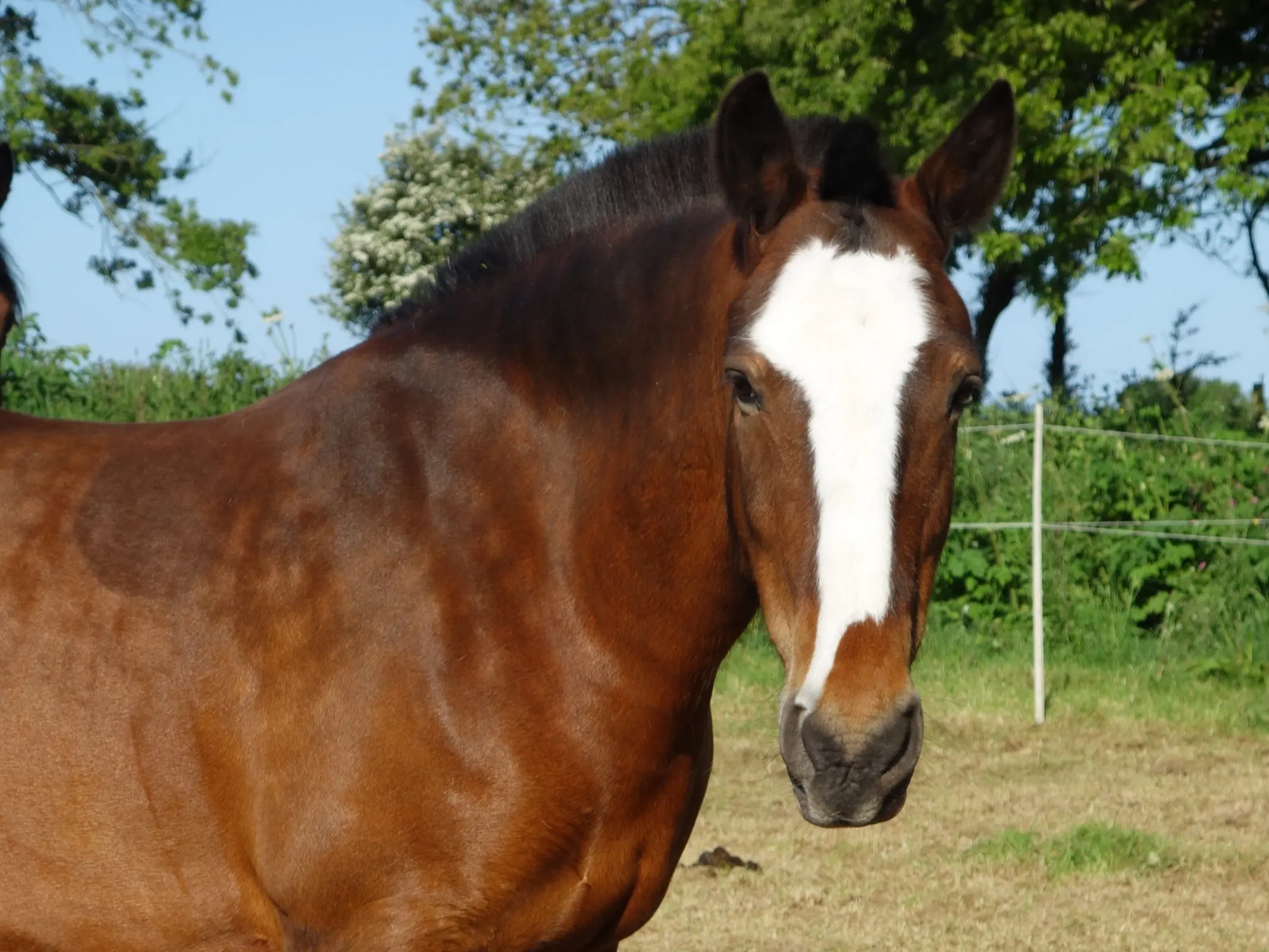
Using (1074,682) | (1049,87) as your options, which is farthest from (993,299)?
(1074,682)

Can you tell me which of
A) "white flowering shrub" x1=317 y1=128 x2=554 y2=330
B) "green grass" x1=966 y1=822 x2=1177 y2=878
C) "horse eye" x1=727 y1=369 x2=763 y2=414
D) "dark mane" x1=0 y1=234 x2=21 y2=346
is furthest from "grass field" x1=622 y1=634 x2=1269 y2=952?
"white flowering shrub" x1=317 y1=128 x2=554 y2=330

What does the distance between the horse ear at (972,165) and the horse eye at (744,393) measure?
1.87 feet

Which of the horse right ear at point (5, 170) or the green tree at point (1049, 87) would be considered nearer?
the horse right ear at point (5, 170)

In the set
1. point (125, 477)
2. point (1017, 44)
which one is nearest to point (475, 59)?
point (1017, 44)

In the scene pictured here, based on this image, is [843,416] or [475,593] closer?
[843,416]

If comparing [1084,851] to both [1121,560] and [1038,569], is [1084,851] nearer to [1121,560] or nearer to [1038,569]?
[1038,569]

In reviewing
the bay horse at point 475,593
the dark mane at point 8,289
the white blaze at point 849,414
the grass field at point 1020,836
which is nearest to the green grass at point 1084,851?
the grass field at point 1020,836

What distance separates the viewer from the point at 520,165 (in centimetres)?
2588

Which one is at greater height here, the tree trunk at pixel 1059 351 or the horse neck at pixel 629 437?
the tree trunk at pixel 1059 351

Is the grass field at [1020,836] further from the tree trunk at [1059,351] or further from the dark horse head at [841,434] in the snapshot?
the tree trunk at [1059,351]

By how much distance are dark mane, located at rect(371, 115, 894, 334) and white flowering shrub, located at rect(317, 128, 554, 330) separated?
945 inches

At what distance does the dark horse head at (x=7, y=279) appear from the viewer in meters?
3.52

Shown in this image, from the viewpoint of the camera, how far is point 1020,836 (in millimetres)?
5965

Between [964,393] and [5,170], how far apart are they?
2.57m
